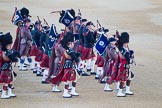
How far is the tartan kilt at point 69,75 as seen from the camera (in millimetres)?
Answer: 13945

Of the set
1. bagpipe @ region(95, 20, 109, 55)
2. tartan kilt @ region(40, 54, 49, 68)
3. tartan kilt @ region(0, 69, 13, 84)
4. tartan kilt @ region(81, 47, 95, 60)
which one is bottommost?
tartan kilt @ region(0, 69, 13, 84)

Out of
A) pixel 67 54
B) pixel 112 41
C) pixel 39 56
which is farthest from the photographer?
pixel 39 56

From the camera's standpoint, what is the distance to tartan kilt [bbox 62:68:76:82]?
13945mm

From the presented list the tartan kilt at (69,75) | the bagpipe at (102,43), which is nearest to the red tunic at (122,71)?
the bagpipe at (102,43)

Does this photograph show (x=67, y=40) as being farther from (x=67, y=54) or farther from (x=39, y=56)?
(x=39, y=56)

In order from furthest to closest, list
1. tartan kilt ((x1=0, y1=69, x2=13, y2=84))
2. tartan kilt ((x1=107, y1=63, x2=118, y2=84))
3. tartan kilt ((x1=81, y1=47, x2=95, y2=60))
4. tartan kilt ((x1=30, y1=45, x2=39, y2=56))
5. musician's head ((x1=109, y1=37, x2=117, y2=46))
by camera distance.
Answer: tartan kilt ((x1=30, y1=45, x2=39, y2=56))
tartan kilt ((x1=81, y1=47, x2=95, y2=60))
musician's head ((x1=109, y1=37, x2=117, y2=46))
tartan kilt ((x1=107, y1=63, x2=118, y2=84))
tartan kilt ((x1=0, y1=69, x2=13, y2=84))

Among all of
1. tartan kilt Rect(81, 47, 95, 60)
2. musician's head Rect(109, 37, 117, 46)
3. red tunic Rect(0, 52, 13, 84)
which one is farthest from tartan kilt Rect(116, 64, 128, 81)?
tartan kilt Rect(81, 47, 95, 60)

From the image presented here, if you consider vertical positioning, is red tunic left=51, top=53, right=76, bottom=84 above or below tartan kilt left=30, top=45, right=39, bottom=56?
below

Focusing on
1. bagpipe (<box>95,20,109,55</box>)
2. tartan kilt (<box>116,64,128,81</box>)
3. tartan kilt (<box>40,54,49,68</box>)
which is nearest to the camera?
tartan kilt (<box>116,64,128,81</box>)

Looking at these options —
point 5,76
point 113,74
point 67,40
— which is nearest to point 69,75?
point 67,40

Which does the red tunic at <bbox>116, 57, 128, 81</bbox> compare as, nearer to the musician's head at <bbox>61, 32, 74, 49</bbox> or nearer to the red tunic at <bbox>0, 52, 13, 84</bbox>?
the musician's head at <bbox>61, 32, 74, 49</bbox>

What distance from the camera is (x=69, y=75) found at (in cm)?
1397

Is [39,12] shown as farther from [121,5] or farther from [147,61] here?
[147,61]

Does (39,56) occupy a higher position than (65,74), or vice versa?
(39,56)
